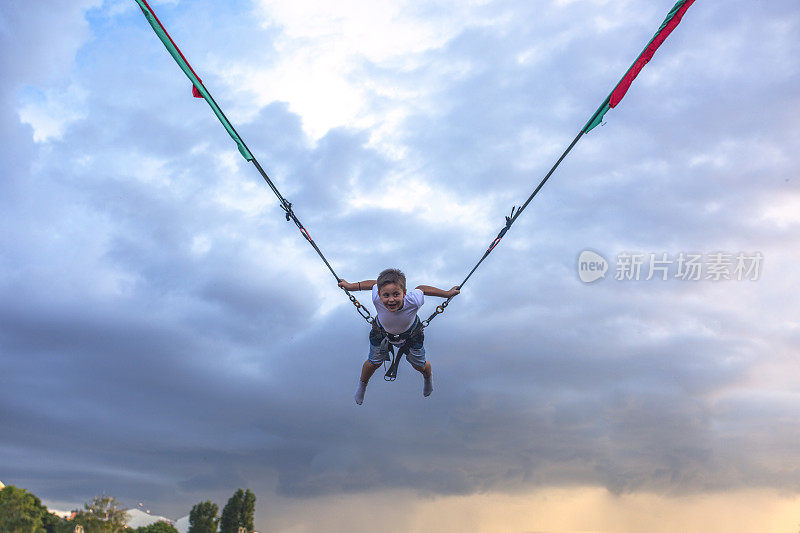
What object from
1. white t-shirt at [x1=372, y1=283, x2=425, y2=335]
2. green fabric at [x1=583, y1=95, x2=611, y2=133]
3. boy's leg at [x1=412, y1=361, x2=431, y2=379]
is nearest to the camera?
green fabric at [x1=583, y1=95, x2=611, y2=133]

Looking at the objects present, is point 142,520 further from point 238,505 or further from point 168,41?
point 168,41

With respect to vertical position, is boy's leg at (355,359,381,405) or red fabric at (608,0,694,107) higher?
red fabric at (608,0,694,107)

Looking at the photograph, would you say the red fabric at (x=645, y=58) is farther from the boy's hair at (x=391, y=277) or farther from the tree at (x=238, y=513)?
the tree at (x=238, y=513)

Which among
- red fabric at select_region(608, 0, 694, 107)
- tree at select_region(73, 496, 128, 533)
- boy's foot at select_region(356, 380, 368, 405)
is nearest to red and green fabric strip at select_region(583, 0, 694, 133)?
red fabric at select_region(608, 0, 694, 107)

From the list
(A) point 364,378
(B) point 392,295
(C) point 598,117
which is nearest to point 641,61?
(C) point 598,117

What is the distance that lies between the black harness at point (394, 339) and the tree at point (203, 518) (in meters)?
61.5

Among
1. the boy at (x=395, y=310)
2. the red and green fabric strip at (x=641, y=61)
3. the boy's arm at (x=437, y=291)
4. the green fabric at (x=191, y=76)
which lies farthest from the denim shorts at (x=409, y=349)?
the red and green fabric strip at (x=641, y=61)

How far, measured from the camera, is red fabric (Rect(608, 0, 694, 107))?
9711 mm

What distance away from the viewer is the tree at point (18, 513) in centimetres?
5291

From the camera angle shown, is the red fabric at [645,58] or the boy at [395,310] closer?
the red fabric at [645,58]

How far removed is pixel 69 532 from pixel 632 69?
6024 cm

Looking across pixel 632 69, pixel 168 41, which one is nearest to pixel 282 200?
pixel 168 41

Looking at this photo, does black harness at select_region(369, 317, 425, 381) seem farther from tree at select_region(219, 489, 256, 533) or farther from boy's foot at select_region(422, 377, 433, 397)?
tree at select_region(219, 489, 256, 533)

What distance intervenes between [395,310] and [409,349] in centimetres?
158
